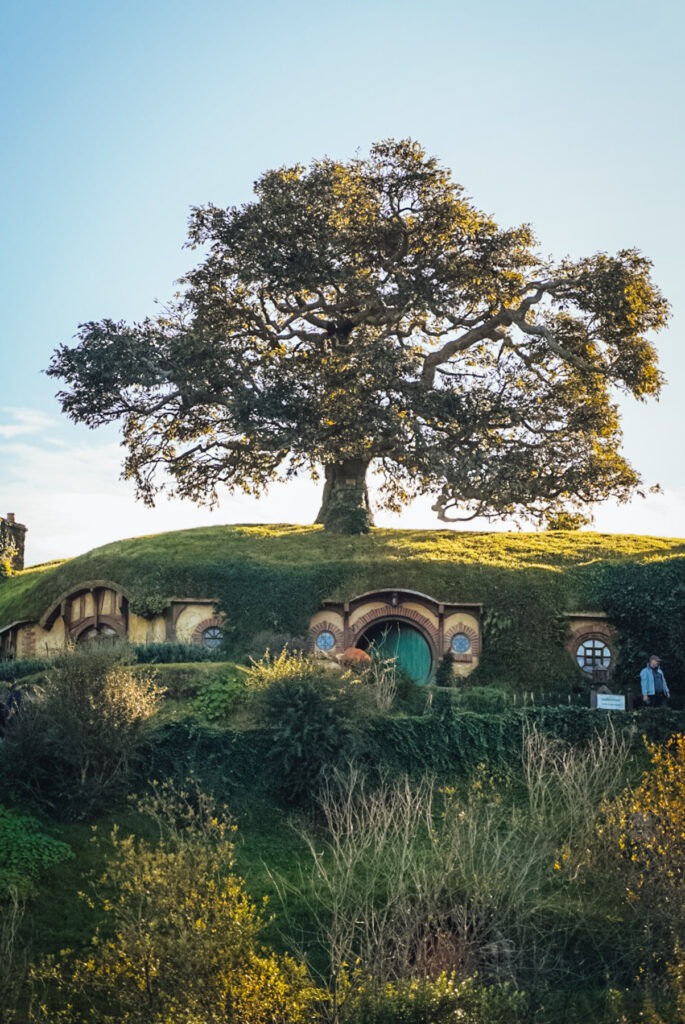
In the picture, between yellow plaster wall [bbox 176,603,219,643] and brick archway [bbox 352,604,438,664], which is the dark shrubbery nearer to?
brick archway [bbox 352,604,438,664]

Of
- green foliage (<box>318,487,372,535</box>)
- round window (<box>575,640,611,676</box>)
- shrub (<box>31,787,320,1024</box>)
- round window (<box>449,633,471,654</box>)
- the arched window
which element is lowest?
shrub (<box>31,787,320,1024</box>)

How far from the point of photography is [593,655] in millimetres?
34562

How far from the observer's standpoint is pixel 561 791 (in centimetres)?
2386

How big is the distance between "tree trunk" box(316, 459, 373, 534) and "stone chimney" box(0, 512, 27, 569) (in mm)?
13794

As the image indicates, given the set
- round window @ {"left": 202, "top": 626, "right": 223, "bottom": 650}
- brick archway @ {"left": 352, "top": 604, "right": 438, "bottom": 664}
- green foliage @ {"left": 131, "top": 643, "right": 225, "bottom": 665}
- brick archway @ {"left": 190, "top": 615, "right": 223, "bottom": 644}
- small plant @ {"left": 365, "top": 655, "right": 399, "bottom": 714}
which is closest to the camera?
small plant @ {"left": 365, "top": 655, "right": 399, "bottom": 714}

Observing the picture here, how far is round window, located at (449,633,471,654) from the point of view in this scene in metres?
35.1

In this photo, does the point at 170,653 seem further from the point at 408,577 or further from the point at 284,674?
the point at 408,577

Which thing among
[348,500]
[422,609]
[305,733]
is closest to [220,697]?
[305,733]

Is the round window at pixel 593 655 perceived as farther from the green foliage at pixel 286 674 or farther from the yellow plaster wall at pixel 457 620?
the green foliage at pixel 286 674

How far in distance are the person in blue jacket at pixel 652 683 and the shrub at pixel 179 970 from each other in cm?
1443

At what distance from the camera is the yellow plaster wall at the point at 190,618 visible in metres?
36.4

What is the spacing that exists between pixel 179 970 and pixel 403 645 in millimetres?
19622

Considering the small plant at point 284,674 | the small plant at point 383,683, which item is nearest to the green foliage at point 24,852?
the small plant at point 284,674

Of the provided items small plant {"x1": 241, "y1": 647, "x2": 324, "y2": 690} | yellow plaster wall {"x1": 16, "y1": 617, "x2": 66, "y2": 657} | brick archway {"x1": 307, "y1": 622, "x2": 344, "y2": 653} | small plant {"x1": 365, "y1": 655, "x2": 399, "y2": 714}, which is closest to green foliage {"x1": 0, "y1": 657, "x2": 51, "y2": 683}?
yellow plaster wall {"x1": 16, "y1": 617, "x2": 66, "y2": 657}
